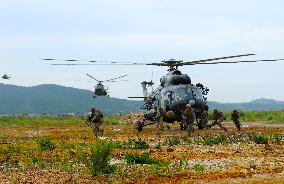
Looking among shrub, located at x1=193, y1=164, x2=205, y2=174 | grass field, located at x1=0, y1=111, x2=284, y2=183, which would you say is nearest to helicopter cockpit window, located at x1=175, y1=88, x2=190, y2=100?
grass field, located at x1=0, y1=111, x2=284, y2=183

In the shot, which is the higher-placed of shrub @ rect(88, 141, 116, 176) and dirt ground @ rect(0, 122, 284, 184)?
shrub @ rect(88, 141, 116, 176)

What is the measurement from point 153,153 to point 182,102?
13573 mm

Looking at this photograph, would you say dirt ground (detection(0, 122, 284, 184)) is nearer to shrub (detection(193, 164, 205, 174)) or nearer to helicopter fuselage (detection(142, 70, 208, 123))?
shrub (detection(193, 164, 205, 174))

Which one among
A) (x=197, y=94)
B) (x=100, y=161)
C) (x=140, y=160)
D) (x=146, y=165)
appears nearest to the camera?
(x=100, y=161)

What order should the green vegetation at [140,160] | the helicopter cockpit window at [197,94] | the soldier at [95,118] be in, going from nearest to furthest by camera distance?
the green vegetation at [140,160], the soldier at [95,118], the helicopter cockpit window at [197,94]

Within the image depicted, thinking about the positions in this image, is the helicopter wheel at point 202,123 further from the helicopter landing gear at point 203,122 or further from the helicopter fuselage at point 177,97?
the helicopter fuselage at point 177,97

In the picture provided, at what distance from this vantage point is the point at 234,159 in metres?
15.9

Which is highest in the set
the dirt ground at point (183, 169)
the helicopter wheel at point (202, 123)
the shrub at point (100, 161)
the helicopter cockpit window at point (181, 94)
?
the helicopter cockpit window at point (181, 94)

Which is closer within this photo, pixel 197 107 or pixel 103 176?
pixel 103 176

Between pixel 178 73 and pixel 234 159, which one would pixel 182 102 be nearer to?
pixel 178 73

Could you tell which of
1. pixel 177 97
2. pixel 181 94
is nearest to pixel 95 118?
pixel 177 97

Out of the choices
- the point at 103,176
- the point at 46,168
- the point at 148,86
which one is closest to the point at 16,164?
the point at 46,168

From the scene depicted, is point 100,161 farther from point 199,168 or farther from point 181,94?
point 181,94

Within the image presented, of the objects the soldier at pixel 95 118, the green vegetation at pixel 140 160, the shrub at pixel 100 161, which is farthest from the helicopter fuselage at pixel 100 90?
the shrub at pixel 100 161
